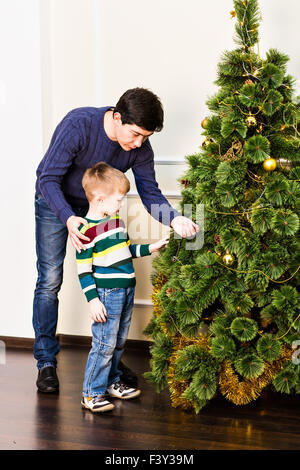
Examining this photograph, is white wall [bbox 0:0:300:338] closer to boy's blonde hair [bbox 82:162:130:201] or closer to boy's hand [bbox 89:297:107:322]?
boy's blonde hair [bbox 82:162:130:201]

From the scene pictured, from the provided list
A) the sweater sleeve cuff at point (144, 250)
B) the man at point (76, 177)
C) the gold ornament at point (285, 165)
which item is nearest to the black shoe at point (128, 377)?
the man at point (76, 177)

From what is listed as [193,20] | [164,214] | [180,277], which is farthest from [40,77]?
[180,277]

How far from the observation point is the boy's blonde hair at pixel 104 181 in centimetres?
194

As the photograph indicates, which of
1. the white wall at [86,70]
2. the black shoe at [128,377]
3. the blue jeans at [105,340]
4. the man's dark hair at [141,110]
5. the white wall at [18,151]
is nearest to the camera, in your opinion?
the man's dark hair at [141,110]

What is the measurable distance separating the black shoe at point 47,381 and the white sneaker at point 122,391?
22 centimetres

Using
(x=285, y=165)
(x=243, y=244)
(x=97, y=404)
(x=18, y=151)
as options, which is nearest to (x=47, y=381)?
(x=97, y=404)

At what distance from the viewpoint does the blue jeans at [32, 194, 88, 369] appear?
219 centimetres

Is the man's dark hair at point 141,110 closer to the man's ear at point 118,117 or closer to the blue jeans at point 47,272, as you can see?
the man's ear at point 118,117

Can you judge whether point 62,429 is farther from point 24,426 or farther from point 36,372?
point 36,372

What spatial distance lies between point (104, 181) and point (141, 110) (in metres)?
0.27

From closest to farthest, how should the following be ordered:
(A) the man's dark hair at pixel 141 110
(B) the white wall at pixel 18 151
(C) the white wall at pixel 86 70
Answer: (A) the man's dark hair at pixel 141 110 → (C) the white wall at pixel 86 70 → (B) the white wall at pixel 18 151

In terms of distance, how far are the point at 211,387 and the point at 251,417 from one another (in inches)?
7.0

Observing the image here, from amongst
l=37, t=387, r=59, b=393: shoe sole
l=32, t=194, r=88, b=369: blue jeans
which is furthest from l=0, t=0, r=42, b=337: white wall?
l=37, t=387, r=59, b=393: shoe sole

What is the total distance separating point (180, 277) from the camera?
6.31ft
